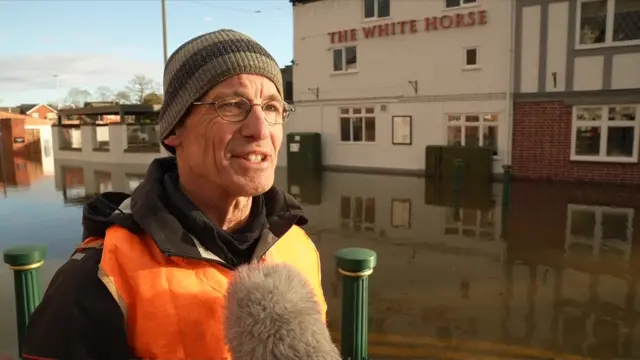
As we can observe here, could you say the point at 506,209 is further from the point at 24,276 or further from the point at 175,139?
the point at 175,139

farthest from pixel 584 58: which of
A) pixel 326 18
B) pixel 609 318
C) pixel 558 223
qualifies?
pixel 609 318

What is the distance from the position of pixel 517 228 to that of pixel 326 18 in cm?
1291

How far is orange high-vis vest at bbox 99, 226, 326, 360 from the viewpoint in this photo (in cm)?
110

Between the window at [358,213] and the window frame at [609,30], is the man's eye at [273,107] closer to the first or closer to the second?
the window at [358,213]

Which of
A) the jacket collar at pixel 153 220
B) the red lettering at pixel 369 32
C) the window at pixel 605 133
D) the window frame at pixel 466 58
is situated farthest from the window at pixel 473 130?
the jacket collar at pixel 153 220

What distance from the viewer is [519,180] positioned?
1466 cm

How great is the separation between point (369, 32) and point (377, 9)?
901 mm

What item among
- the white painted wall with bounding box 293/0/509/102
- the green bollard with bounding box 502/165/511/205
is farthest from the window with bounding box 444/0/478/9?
the green bollard with bounding box 502/165/511/205

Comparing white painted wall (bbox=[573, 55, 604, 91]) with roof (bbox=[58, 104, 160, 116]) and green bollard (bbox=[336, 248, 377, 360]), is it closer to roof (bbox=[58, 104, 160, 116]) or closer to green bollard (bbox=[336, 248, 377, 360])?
green bollard (bbox=[336, 248, 377, 360])

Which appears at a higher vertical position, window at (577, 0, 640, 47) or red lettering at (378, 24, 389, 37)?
red lettering at (378, 24, 389, 37)

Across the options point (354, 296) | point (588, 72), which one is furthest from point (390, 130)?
point (354, 296)

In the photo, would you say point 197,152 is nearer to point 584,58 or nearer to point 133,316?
point 133,316

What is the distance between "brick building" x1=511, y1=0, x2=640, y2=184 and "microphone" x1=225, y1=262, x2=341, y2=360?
15.2 metres

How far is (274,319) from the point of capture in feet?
3.16
